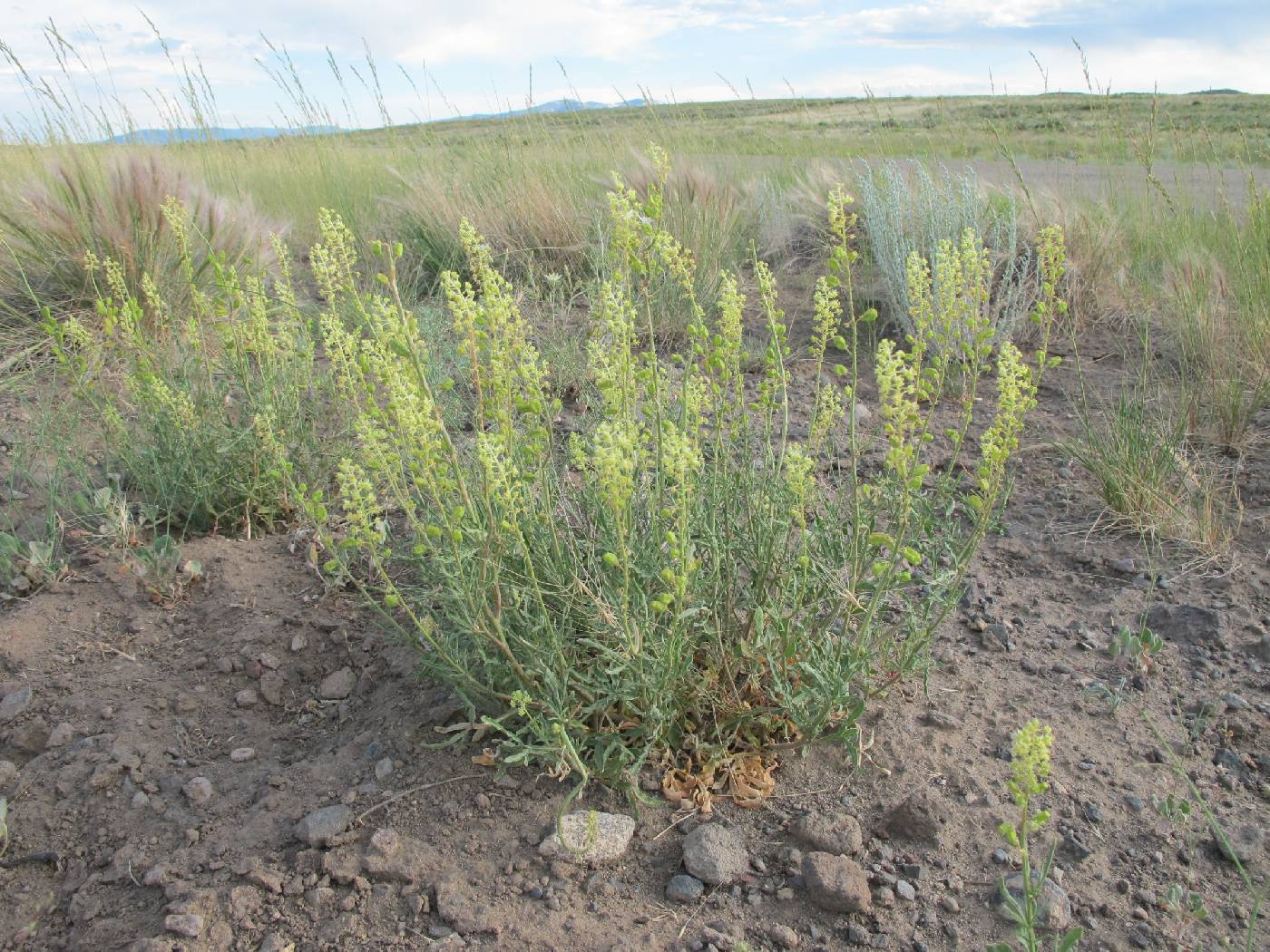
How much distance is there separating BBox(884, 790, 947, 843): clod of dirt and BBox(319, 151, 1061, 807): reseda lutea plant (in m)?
0.19

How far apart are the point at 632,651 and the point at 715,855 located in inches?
17.7

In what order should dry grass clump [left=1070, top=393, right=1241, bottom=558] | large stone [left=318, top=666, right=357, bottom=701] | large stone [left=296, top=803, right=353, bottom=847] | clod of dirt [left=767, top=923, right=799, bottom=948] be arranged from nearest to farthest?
clod of dirt [left=767, top=923, right=799, bottom=948], large stone [left=296, top=803, right=353, bottom=847], large stone [left=318, top=666, right=357, bottom=701], dry grass clump [left=1070, top=393, right=1241, bottom=558]

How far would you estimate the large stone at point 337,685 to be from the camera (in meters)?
2.47

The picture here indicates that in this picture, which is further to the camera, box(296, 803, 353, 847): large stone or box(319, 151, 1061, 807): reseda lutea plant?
box(296, 803, 353, 847): large stone

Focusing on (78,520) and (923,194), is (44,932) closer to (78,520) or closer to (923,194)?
(78,520)

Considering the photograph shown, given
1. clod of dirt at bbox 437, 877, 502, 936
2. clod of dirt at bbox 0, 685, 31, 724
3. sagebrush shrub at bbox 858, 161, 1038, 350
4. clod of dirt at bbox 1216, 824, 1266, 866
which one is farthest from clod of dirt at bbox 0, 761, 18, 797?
sagebrush shrub at bbox 858, 161, 1038, 350

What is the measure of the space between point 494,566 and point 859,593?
936mm

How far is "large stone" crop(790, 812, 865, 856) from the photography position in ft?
6.00

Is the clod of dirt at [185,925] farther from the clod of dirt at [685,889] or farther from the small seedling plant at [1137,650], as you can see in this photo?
the small seedling plant at [1137,650]

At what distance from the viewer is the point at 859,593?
220cm

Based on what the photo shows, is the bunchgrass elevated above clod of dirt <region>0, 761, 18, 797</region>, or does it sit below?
above

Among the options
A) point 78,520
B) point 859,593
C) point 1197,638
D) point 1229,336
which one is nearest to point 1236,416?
point 1229,336

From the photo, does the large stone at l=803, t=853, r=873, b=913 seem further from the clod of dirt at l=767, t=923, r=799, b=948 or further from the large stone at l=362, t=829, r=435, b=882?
the large stone at l=362, t=829, r=435, b=882

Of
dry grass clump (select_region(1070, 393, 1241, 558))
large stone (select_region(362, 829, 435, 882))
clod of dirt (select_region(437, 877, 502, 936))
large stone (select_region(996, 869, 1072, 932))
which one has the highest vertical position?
dry grass clump (select_region(1070, 393, 1241, 558))
